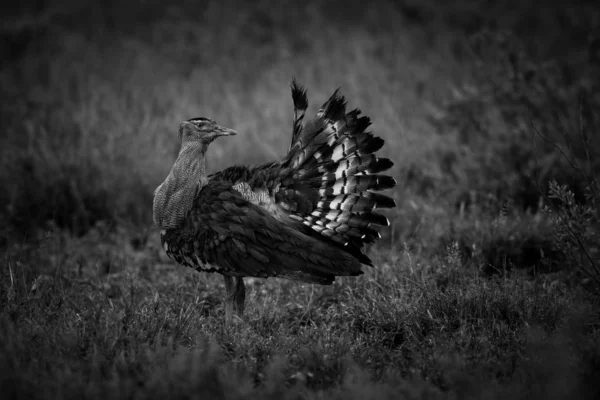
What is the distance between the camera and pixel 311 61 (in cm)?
1151

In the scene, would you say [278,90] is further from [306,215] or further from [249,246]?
[249,246]

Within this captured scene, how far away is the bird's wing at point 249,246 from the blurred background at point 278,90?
170cm

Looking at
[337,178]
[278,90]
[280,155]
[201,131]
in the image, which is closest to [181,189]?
[201,131]

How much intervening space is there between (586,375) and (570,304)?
1070 mm

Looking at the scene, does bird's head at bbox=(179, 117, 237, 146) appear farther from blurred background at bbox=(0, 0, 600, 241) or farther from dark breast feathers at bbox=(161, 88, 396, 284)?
blurred background at bbox=(0, 0, 600, 241)

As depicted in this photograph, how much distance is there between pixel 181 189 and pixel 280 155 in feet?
10.9

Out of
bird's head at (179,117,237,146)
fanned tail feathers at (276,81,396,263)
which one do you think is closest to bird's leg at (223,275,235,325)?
fanned tail feathers at (276,81,396,263)

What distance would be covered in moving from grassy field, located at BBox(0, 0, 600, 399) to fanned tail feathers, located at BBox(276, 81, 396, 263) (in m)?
0.69

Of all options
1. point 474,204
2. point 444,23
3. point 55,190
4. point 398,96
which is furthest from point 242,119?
point 444,23

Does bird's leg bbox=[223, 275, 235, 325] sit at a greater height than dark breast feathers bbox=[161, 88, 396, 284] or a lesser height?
lesser

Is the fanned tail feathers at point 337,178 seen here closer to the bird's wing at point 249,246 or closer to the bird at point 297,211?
the bird at point 297,211

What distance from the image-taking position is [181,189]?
4832 millimetres

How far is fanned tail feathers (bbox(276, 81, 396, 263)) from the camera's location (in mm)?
4535

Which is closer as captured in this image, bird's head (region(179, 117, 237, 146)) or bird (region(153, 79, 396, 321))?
bird (region(153, 79, 396, 321))
